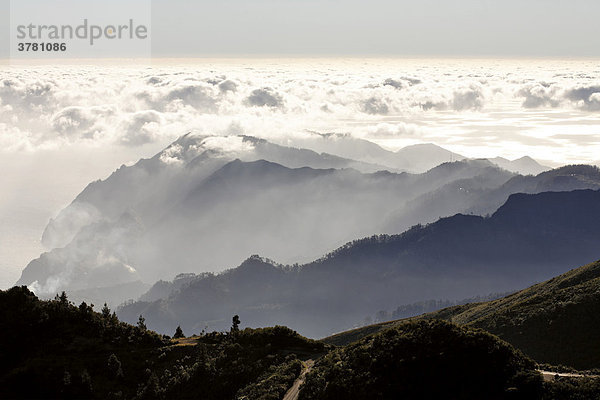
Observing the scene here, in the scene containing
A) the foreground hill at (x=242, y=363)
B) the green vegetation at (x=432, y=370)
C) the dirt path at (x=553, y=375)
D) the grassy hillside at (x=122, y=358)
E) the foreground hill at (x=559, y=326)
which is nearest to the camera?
the green vegetation at (x=432, y=370)

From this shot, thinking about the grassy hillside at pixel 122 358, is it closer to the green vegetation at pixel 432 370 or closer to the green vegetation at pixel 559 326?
the green vegetation at pixel 432 370

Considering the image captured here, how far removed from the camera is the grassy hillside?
99.1 metres

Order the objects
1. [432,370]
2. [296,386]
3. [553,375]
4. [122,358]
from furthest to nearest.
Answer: [122,358] → [296,386] → [432,370] → [553,375]

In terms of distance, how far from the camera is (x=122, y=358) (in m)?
110

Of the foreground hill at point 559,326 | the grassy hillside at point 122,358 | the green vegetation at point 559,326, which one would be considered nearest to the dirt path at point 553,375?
the grassy hillside at point 122,358

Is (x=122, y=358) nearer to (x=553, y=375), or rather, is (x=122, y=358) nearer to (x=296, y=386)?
(x=296, y=386)

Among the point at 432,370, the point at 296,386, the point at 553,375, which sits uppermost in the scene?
the point at 553,375

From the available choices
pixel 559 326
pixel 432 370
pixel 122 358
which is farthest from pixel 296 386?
pixel 559 326

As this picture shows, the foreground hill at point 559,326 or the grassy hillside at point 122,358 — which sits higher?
the grassy hillside at point 122,358

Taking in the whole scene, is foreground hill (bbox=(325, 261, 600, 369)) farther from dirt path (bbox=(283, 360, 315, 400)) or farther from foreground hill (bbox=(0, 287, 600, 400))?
dirt path (bbox=(283, 360, 315, 400))

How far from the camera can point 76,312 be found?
121125mm

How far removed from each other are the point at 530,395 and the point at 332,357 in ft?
103

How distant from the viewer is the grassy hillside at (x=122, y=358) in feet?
325

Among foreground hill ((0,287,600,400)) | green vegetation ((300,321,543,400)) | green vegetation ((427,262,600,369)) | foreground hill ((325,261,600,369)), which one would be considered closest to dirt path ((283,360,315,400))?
foreground hill ((0,287,600,400))
